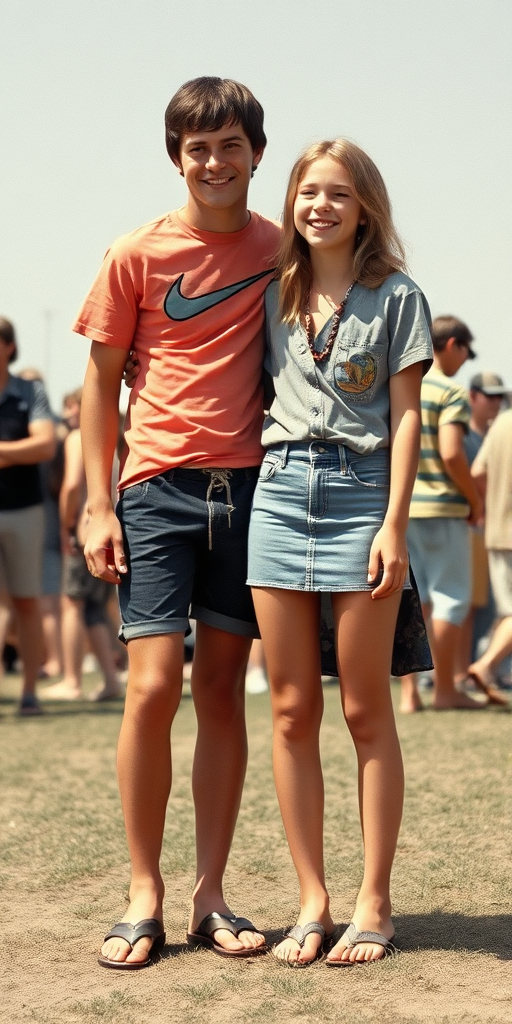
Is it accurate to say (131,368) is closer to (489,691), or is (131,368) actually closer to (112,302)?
(112,302)

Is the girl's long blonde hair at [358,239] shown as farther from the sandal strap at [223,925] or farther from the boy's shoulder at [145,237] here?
the sandal strap at [223,925]

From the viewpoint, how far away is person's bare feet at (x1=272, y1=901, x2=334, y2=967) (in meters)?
3.32

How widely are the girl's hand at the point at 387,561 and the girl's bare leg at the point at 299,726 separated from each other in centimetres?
19

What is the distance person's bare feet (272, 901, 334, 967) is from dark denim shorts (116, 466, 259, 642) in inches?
29.7

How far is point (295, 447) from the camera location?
3.42 metres


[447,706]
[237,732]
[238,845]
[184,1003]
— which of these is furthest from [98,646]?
[184,1003]

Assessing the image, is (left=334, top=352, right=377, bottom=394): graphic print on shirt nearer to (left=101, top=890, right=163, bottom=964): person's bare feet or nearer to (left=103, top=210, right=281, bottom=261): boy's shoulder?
(left=103, top=210, right=281, bottom=261): boy's shoulder

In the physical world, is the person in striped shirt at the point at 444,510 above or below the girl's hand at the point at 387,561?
below

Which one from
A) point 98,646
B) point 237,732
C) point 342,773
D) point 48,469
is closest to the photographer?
point 237,732

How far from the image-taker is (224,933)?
3.45m

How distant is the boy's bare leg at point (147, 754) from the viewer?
3436mm

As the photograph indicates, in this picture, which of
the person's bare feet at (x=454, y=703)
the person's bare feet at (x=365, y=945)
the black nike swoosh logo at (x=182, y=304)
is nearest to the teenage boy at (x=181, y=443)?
the black nike swoosh logo at (x=182, y=304)

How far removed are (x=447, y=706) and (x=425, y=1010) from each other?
17.7 ft

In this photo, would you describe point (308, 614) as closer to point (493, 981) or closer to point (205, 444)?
point (205, 444)
